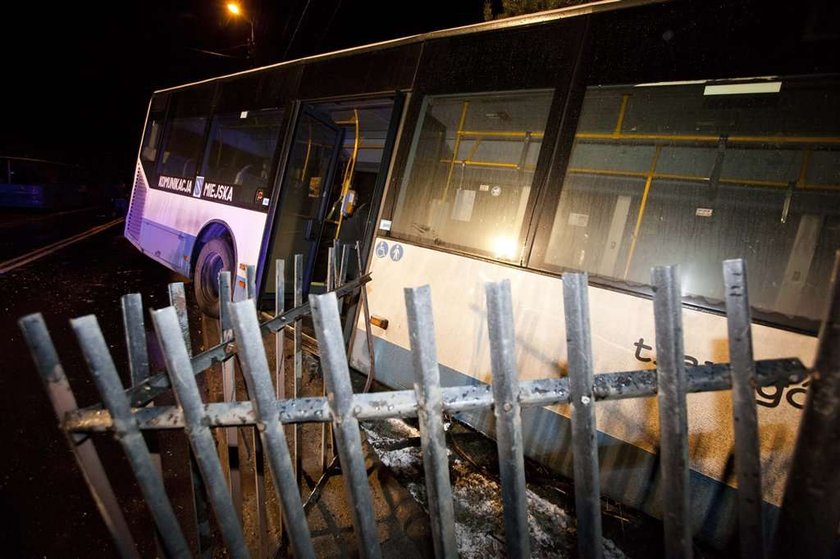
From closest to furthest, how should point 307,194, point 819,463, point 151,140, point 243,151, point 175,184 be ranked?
point 819,463 → point 307,194 → point 243,151 → point 175,184 → point 151,140

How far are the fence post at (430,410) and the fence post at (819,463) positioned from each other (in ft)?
3.19

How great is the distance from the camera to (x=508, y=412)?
105 cm

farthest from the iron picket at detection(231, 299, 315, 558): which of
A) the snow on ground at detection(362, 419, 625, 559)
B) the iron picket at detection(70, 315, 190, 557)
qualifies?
the snow on ground at detection(362, 419, 625, 559)

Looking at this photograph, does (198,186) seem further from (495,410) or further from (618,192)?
(495,410)

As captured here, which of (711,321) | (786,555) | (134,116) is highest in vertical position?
(134,116)

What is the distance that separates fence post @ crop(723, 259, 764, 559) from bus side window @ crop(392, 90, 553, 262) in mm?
1492

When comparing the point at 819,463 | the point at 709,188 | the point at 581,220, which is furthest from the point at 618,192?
the point at 819,463

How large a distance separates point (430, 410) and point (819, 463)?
1.05 metres

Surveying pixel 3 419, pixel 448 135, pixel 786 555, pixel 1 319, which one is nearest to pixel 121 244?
pixel 1 319

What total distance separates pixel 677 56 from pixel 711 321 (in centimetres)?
159

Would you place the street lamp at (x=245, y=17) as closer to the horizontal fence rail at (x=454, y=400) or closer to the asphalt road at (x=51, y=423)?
the asphalt road at (x=51, y=423)

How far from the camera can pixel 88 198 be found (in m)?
18.9

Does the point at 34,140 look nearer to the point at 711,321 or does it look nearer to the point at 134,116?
the point at 134,116

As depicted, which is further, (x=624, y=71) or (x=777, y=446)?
(x=624, y=71)
